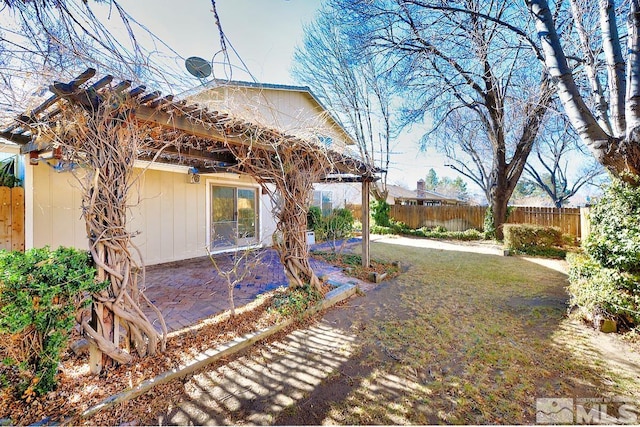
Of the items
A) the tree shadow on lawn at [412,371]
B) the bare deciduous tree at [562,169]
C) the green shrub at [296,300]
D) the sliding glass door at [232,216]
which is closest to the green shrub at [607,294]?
the tree shadow on lawn at [412,371]

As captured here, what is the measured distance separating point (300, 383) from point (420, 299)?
118 inches

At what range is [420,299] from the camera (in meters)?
4.74

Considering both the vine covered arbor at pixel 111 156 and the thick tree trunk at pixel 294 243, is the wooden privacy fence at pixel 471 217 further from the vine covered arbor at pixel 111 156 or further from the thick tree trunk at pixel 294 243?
the vine covered arbor at pixel 111 156

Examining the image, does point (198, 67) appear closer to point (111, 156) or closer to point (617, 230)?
point (111, 156)

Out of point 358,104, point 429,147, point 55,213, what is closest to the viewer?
point 55,213

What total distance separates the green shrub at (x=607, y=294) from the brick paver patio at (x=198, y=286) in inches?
156

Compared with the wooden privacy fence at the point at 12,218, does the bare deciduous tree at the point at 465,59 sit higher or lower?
higher

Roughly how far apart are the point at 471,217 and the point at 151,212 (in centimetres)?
1420

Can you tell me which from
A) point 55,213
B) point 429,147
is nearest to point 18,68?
Answer: point 55,213

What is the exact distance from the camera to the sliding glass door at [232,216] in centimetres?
785

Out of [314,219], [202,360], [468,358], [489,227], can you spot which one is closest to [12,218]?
[202,360]

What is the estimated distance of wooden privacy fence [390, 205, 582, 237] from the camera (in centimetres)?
1094

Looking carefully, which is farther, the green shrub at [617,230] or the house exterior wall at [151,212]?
the house exterior wall at [151,212]

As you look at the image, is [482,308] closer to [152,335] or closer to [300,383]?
[300,383]
